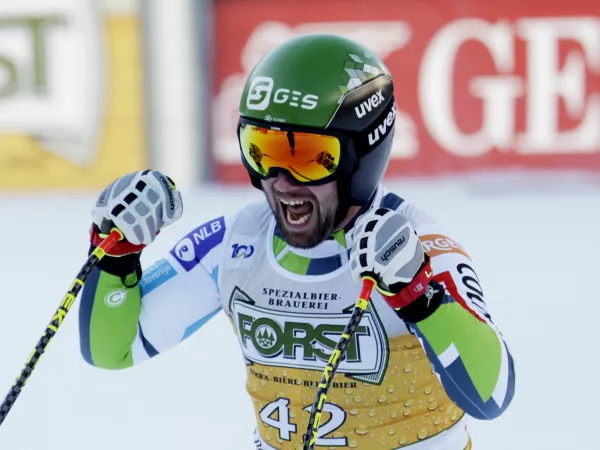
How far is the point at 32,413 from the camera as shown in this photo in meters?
4.66

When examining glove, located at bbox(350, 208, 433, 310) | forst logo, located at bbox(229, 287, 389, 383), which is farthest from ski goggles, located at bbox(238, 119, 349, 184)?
forst logo, located at bbox(229, 287, 389, 383)

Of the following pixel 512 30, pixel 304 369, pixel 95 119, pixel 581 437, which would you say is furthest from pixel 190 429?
pixel 512 30

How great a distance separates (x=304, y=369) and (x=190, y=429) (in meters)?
1.88

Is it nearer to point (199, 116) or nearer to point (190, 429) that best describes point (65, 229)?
point (199, 116)

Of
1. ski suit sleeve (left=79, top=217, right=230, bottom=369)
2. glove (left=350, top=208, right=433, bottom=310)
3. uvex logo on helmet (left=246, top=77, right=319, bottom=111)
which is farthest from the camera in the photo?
ski suit sleeve (left=79, top=217, right=230, bottom=369)

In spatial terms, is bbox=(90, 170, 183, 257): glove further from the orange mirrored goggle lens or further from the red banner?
the red banner

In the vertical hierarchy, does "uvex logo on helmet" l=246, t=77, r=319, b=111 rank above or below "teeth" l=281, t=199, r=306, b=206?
above

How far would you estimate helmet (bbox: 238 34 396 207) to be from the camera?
251 centimetres

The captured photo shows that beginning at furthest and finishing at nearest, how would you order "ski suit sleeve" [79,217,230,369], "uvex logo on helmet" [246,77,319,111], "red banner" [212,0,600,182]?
"red banner" [212,0,600,182] < "ski suit sleeve" [79,217,230,369] < "uvex logo on helmet" [246,77,319,111]

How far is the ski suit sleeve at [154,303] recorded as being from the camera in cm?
278

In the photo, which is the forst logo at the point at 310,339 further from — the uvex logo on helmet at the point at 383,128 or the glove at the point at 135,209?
the uvex logo on helmet at the point at 383,128

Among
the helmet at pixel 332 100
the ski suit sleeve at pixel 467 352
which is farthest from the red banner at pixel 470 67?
the ski suit sleeve at pixel 467 352

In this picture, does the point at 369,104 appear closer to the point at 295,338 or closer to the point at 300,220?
the point at 300,220

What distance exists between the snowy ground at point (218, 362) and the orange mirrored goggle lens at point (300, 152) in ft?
6.39
